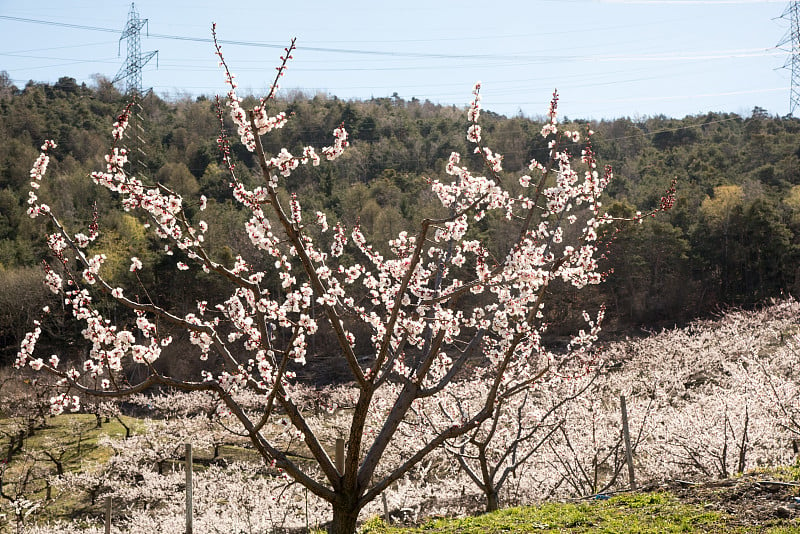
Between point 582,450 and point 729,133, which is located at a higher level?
point 729,133

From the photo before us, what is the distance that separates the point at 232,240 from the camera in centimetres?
3178

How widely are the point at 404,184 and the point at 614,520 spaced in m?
36.0

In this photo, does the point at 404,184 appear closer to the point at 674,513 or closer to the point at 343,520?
the point at 674,513

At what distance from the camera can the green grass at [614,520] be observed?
505cm

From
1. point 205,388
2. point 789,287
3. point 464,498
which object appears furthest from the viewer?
point 789,287

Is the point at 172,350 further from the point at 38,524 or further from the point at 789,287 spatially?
the point at 789,287

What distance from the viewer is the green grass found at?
5.05m

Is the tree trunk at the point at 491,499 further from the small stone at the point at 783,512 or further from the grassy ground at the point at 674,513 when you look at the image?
the small stone at the point at 783,512

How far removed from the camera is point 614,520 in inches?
225

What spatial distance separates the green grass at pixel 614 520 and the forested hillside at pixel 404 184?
10973 millimetres

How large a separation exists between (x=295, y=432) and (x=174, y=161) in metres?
29.2

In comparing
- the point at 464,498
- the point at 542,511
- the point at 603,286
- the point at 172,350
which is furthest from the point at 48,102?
the point at 542,511

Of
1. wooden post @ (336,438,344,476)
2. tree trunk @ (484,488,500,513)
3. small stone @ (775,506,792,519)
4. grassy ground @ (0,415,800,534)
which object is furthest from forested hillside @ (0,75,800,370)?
wooden post @ (336,438,344,476)

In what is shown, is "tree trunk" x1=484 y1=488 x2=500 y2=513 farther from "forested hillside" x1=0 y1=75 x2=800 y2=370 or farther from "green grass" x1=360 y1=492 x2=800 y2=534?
"forested hillside" x1=0 y1=75 x2=800 y2=370
